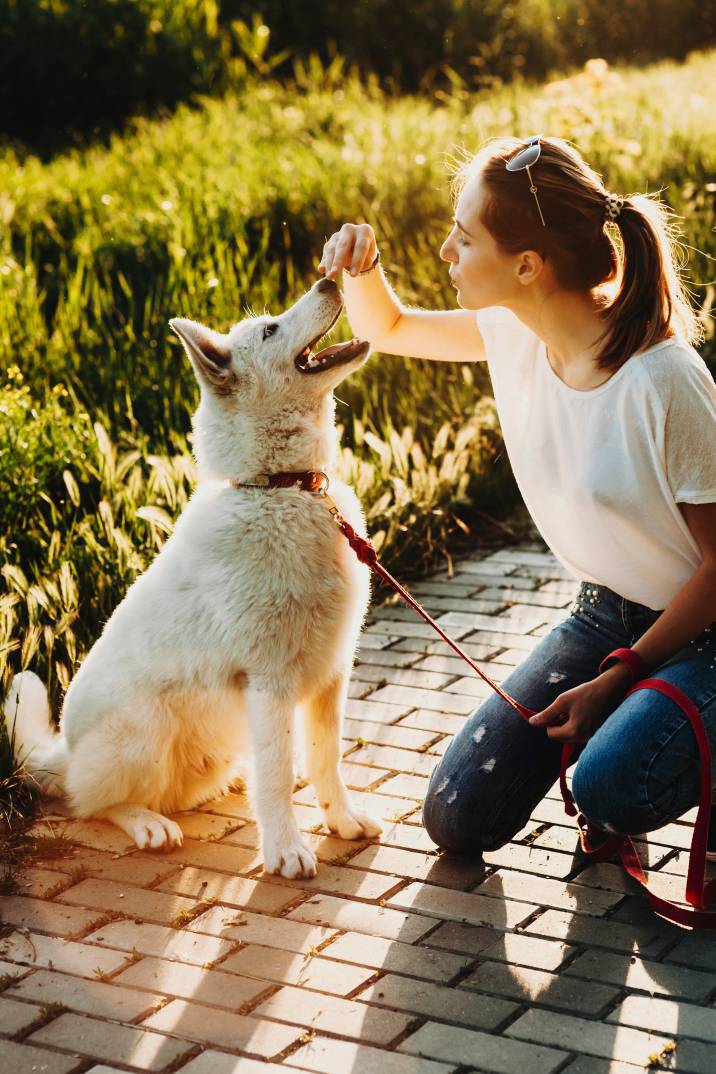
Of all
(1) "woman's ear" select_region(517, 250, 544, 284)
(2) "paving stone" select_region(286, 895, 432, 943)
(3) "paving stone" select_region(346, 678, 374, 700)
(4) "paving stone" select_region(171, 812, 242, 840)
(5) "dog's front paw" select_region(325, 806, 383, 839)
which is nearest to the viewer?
(2) "paving stone" select_region(286, 895, 432, 943)

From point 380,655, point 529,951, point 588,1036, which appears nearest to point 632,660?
point 529,951

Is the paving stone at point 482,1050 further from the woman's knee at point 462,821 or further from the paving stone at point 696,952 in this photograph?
the woman's knee at point 462,821

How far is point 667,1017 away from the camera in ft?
8.35

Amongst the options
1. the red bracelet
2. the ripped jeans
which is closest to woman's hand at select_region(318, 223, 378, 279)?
the ripped jeans

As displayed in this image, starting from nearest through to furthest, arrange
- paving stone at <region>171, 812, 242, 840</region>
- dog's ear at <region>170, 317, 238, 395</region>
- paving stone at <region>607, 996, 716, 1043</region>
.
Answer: paving stone at <region>607, 996, 716, 1043</region> → dog's ear at <region>170, 317, 238, 395</region> → paving stone at <region>171, 812, 242, 840</region>

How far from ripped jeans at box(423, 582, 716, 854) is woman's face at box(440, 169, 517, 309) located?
0.82 metres

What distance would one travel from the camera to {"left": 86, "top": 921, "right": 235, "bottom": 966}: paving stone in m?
2.86

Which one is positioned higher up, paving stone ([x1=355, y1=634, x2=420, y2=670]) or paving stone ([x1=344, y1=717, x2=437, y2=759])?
paving stone ([x1=355, y1=634, x2=420, y2=670])

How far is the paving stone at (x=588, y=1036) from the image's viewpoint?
245 cm

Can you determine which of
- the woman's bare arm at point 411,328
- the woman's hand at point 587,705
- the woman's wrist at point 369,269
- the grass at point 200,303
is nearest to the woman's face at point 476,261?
the woman's wrist at point 369,269

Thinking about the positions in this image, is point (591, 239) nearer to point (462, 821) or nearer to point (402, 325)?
point (402, 325)

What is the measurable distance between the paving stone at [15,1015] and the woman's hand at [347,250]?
6.28 feet

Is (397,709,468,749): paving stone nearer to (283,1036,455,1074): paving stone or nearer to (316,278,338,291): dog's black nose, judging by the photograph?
(316,278,338,291): dog's black nose

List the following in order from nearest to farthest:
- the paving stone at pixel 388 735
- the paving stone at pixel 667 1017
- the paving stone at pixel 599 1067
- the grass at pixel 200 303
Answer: the paving stone at pixel 599 1067
the paving stone at pixel 667 1017
the paving stone at pixel 388 735
the grass at pixel 200 303
